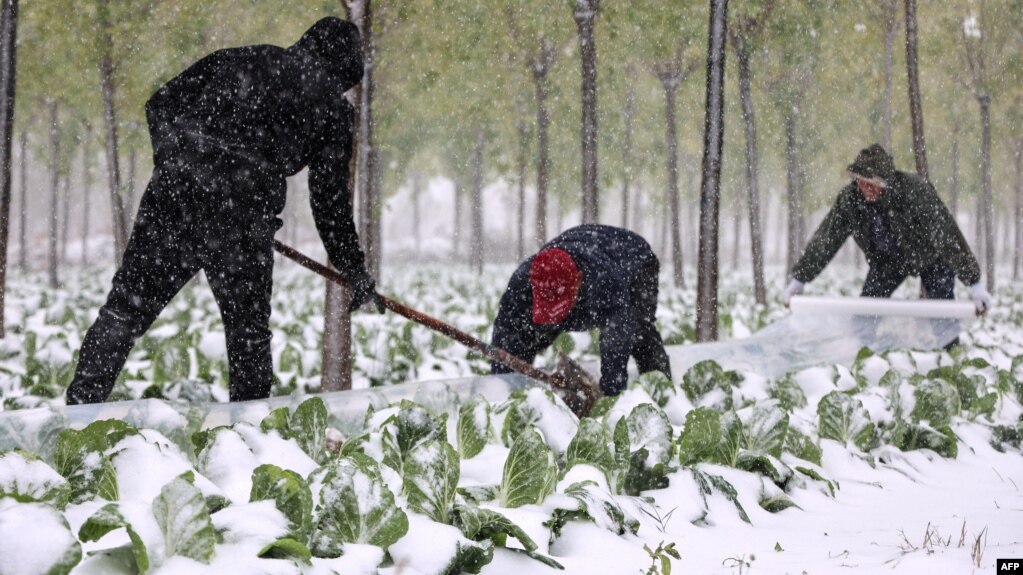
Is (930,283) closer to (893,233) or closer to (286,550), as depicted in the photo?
(893,233)

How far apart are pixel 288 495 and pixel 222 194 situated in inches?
72.5

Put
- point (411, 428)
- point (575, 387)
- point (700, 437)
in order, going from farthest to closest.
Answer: point (575, 387) → point (700, 437) → point (411, 428)

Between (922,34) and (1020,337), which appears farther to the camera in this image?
(922,34)

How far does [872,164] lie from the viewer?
19.9ft

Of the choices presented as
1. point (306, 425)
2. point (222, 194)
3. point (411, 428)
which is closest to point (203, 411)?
point (306, 425)

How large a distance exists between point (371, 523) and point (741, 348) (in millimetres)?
4729

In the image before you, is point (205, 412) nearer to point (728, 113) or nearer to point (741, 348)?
point (741, 348)

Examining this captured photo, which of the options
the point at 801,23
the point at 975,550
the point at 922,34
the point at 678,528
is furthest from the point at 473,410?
the point at 922,34

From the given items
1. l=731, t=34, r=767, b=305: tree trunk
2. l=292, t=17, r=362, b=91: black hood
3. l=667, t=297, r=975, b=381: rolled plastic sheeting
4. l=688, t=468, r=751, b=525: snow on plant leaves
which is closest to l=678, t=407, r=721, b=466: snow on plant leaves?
l=688, t=468, r=751, b=525: snow on plant leaves

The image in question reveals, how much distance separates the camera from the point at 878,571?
6.35ft

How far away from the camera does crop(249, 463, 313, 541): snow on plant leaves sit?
1698 millimetres

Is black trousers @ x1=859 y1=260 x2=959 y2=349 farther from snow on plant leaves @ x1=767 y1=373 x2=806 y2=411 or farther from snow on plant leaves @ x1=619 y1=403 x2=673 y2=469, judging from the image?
snow on plant leaves @ x1=619 y1=403 x2=673 y2=469

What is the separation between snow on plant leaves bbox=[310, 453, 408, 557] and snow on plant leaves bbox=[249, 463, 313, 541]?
0.04 m

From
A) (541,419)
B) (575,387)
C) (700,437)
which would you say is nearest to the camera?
(700,437)
